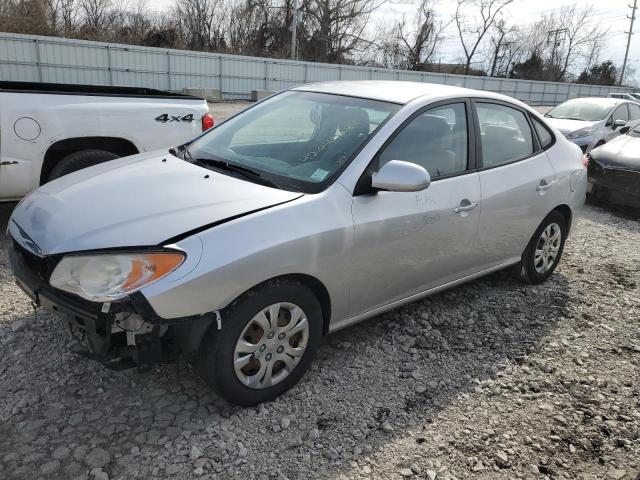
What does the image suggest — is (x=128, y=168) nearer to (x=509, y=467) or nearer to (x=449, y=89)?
(x=449, y=89)

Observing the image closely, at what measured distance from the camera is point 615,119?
11.5m

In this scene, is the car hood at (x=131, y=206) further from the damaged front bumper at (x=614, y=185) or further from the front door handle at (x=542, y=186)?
the damaged front bumper at (x=614, y=185)

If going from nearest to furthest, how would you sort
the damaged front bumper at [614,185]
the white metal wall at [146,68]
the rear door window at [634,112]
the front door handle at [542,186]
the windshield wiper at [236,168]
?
the windshield wiper at [236,168] → the front door handle at [542,186] → the damaged front bumper at [614,185] → the rear door window at [634,112] → the white metal wall at [146,68]

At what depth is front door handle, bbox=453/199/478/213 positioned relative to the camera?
354 cm

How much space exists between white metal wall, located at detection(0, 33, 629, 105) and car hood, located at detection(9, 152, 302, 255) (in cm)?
2259

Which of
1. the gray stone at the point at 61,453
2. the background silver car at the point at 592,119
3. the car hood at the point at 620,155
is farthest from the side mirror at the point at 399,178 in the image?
the background silver car at the point at 592,119

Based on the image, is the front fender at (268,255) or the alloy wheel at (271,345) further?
the alloy wheel at (271,345)

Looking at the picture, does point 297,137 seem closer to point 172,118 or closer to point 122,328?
point 122,328

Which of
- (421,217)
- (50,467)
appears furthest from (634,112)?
(50,467)

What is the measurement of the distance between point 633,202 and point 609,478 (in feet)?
20.2

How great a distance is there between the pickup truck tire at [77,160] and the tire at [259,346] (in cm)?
324

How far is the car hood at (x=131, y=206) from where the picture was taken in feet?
8.34

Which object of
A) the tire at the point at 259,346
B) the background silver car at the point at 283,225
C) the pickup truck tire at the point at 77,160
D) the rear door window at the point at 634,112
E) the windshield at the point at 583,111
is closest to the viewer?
the background silver car at the point at 283,225

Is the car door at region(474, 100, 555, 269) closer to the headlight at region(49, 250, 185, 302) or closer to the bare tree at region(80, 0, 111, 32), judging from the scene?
the headlight at region(49, 250, 185, 302)
